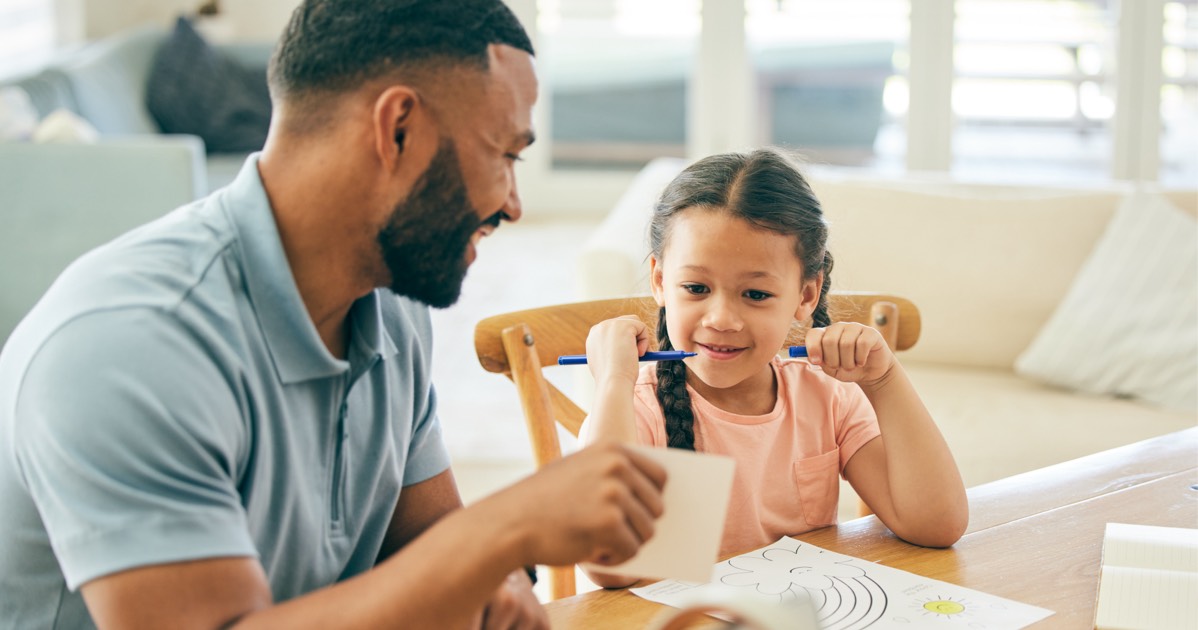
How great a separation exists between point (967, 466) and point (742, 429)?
1.02 meters

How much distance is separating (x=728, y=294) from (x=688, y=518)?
0.47 m

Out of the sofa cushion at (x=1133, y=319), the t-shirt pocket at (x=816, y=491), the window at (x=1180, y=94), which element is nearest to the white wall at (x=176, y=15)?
the window at (x=1180, y=94)

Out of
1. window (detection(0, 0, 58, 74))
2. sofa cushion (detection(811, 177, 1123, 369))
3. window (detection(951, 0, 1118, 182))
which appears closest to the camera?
sofa cushion (detection(811, 177, 1123, 369))

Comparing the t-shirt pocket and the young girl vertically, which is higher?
the young girl

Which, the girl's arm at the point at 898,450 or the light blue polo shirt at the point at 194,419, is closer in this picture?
the light blue polo shirt at the point at 194,419

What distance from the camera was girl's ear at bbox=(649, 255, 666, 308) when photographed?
1340mm

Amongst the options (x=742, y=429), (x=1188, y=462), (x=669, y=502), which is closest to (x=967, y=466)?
(x=1188, y=462)

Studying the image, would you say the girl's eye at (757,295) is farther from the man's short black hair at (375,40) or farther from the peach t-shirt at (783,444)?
the man's short black hair at (375,40)

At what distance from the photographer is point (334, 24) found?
938mm

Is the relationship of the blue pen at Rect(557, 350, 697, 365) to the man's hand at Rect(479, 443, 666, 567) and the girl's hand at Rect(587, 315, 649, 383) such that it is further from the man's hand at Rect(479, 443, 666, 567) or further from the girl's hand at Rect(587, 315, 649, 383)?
the man's hand at Rect(479, 443, 666, 567)

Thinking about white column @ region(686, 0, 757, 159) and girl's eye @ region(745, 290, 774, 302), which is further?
white column @ region(686, 0, 757, 159)

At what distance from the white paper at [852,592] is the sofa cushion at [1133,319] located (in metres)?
1.56

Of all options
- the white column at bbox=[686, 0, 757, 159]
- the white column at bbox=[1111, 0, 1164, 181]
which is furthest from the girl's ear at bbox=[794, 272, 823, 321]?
the white column at bbox=[1111, 0, 1164, 181]

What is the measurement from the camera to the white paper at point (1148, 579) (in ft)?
3.19
